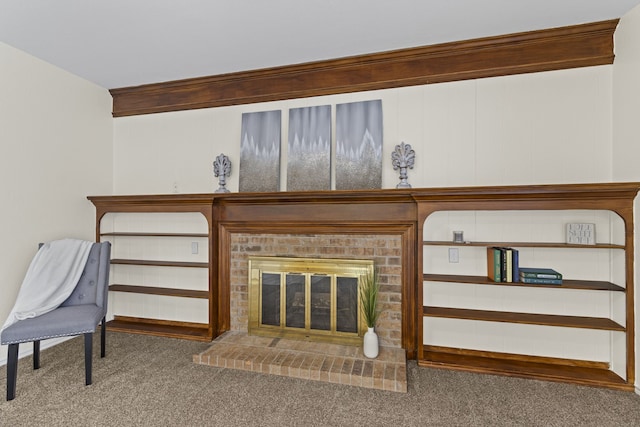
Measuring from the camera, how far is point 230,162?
3.32 meters

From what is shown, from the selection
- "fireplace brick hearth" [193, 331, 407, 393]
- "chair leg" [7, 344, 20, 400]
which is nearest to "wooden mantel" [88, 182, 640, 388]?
"fireplace brick hearth" [193, 331, 407, 393]

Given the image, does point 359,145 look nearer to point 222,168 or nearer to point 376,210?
point 376,210

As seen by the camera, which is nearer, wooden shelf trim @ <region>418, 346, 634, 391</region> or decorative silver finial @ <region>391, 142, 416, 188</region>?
wooden shelf trim @ <region>418, 346, 634, 391</region>

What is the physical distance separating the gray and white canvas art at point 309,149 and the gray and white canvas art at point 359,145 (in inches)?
4.6

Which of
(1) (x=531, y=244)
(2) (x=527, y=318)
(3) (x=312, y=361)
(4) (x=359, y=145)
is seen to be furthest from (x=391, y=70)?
(3) (x=312, y=361)

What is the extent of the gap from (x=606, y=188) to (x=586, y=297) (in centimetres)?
91

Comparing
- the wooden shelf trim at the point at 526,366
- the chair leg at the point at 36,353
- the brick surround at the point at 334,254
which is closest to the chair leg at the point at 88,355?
the chair leg at the point at 36,353

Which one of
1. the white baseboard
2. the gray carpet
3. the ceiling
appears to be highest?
the ceiling

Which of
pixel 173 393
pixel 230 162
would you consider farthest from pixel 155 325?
pixel 230 162

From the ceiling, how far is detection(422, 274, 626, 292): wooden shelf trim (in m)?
1.98

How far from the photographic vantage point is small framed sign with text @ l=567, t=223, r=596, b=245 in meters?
2.42

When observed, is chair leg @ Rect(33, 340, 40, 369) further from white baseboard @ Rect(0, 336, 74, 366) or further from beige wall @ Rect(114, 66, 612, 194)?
beige wall @ Rect(114, 66, 612, 194)

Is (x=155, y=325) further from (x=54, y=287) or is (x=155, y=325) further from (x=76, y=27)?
(x=76, y=27)

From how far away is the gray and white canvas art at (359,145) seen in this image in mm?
2914
